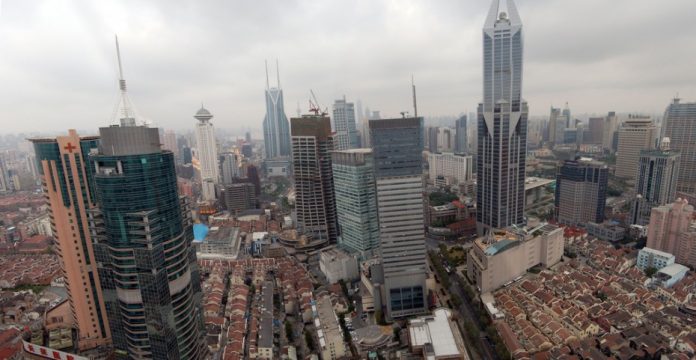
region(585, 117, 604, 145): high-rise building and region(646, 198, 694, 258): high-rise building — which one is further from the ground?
region(585, 117, 604, 145): high-rise building

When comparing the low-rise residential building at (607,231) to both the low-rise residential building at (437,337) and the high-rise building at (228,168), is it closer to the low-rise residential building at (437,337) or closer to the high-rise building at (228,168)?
the low-rise residential building at (437,337)

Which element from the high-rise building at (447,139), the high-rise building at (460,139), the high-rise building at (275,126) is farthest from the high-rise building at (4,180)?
the high-rise building at (460,139)

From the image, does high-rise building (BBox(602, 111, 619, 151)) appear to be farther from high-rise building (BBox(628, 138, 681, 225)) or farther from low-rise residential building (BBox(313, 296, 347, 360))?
low-rise residential building (BBox(313, 296, 347, 360))

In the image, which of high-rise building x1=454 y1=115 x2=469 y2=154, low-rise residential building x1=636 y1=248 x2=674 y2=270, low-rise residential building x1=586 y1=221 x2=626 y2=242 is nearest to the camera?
low-rise residential building x1=636 y1=248 x2=674 y2=270

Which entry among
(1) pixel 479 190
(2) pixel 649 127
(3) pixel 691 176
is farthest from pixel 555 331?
(2) pixel 649 127

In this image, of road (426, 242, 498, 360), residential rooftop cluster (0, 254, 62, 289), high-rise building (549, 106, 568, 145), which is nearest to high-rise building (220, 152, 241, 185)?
residential rooftop cluster (0, 254, 62, 289)

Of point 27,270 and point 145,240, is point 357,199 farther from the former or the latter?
point 27,270

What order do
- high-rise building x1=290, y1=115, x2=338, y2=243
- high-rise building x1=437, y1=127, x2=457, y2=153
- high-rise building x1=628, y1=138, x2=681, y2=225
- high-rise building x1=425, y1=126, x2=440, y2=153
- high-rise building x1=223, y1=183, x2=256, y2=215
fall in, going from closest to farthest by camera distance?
high-rise building x1=628, y1=138, x2=681, y2=225 < high-rise building x1=290, y1=115, x2=338, y2=243 < high-rise building x1=223, y1=183, x2=256, y2=215 < high-rise building x1=437, y1=127, x2=457, y2=153 < high-rise building x1=425, y1=126, x2=440, y2=153
